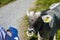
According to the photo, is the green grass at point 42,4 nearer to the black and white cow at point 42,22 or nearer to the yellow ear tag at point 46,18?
the black and white cow at point 42,22

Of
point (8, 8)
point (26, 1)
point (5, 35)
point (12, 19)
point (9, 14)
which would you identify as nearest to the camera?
point (5, 35)

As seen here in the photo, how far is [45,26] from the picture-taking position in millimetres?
2834

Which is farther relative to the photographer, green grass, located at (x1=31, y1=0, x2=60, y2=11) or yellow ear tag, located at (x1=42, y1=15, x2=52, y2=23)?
green grass, located at (x1=31, y1=0, x2=60, y2=11)

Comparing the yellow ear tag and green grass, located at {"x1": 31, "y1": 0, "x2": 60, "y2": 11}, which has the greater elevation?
the yellow ear tag

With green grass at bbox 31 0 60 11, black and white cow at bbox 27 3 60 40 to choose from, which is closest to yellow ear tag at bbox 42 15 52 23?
black and white cow at bbox 27 3 60 40

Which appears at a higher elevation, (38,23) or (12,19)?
(38,23)

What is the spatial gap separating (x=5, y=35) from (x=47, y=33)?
3.89ft

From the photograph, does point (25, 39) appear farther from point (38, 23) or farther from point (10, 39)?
point (10, 39)

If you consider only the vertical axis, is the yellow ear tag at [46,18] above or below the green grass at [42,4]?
above

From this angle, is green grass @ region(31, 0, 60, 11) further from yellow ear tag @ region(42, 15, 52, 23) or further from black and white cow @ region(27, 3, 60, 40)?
yellow ear tag @ region(42, 15, 52, 23)

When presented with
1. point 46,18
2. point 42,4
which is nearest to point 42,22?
point 46,18

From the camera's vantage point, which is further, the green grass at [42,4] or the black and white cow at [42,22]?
the green grass at [42,4]

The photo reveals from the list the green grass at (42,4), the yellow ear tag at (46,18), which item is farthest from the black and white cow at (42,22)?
the green grass at (42,4)

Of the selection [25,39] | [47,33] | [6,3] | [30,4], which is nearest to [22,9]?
[30,4]
